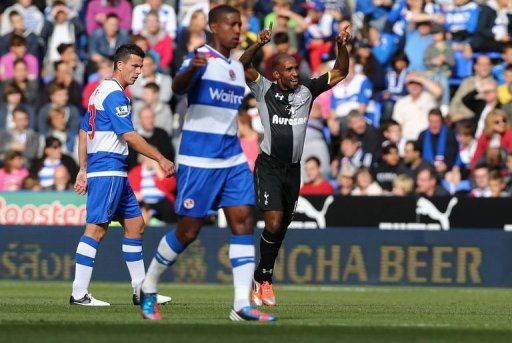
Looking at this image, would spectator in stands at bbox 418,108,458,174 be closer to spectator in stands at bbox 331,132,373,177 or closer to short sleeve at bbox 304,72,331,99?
spectator in stands at bbox 331,132,373,177

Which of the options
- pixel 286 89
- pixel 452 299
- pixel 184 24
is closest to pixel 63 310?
pixel 286 89

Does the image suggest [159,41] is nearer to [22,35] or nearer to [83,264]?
[22,35]

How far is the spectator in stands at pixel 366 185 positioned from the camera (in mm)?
20750

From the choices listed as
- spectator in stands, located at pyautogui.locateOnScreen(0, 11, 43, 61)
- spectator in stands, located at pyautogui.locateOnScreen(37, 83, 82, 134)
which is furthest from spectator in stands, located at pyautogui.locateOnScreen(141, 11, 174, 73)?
spectator in stands, located at pyautogui.locateOnScreen(0, 11, 43, 61)

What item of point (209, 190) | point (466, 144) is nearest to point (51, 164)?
point (466, 144)

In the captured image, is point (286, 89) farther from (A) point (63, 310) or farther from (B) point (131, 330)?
(B) point (131, 330)

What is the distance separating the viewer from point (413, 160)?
20922 millimetres

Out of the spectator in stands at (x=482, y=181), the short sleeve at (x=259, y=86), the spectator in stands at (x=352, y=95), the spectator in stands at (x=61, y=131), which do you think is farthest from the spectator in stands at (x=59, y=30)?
the short sleeve at (x=259, y=86)

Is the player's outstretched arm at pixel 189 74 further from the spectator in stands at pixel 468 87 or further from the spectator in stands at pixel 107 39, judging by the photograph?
the spectator in stands at pixel 107 39

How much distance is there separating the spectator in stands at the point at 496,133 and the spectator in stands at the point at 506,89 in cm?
119

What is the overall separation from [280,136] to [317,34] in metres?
11.0

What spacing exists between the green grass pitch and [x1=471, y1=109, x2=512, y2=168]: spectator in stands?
4.78m

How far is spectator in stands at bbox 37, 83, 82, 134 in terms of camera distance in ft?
76.4

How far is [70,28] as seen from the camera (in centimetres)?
2527
